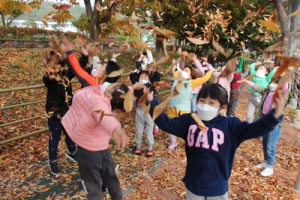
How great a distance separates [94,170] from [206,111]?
1.23 m

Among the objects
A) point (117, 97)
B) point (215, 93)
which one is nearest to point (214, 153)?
point (215, 93)

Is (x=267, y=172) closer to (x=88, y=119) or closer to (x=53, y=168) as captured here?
(x=88, y=119)

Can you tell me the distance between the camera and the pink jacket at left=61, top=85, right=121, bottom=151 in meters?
2.11

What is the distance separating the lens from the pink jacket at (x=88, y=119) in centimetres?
211

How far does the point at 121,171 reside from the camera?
151 inches

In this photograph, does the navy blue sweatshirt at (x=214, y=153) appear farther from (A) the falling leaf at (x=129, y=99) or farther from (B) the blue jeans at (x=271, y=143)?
(B) the blue jeans at (x=271, y=143)

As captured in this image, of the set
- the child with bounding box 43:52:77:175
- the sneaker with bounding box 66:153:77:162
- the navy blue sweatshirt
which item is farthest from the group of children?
the sneaker with bounding box 66:153:77:162

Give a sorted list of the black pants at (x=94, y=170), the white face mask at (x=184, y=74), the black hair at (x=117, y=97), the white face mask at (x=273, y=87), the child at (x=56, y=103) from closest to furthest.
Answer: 1. the black hair at (x=117, y=97)
2. the black pants at (x=94, y=170)
3. the child at (x=56, y=103)
4. the white face mask at (x=273, y=87)
5. the white face mask at (x=184, y=74)

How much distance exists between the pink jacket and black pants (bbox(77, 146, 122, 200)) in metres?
0.08

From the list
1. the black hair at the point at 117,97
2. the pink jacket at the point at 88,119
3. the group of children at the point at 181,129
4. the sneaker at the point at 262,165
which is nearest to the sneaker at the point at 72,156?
the group of children at the point at 181,129

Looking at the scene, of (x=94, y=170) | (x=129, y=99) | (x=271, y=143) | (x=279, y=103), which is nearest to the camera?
(x=279, y=103)

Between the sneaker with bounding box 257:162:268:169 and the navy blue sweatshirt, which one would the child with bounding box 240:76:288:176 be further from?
the navy blue sweatshirt

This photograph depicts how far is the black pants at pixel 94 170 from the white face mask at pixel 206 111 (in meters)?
1.04

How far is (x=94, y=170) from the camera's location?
232cm
